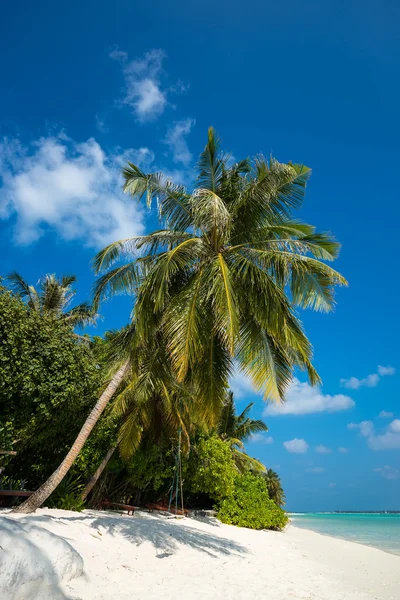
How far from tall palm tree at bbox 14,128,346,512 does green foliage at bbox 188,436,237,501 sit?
10.2 meters

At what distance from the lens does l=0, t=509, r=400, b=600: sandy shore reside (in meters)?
5.09

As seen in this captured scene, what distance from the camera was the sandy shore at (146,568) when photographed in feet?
16.7

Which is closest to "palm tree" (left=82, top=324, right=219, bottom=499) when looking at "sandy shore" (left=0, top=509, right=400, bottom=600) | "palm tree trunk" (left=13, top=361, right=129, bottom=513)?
"palm tree trunk" (left=13, top=361, right=129, bottom=513)

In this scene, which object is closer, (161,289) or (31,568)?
(31,568)

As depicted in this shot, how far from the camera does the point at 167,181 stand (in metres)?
10.8

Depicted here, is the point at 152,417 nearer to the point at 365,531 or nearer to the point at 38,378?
the point at 38,378

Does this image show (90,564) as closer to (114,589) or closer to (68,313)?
(114,589)

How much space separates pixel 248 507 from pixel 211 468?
325 cm

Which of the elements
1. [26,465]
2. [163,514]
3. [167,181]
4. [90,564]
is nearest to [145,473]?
[163,514]

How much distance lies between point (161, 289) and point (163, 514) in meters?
12.2

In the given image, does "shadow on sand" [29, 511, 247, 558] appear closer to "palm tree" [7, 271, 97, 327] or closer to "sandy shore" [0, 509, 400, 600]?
"sandy shore" [0, 509, 400, 600]

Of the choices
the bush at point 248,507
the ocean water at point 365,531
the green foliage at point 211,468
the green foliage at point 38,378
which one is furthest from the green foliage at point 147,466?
the ocean water at point 365,531

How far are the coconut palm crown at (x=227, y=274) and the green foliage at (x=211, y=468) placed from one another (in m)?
10.0

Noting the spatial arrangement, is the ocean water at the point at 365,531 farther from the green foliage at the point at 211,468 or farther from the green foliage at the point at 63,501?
the green foliage at the point at 63,501
